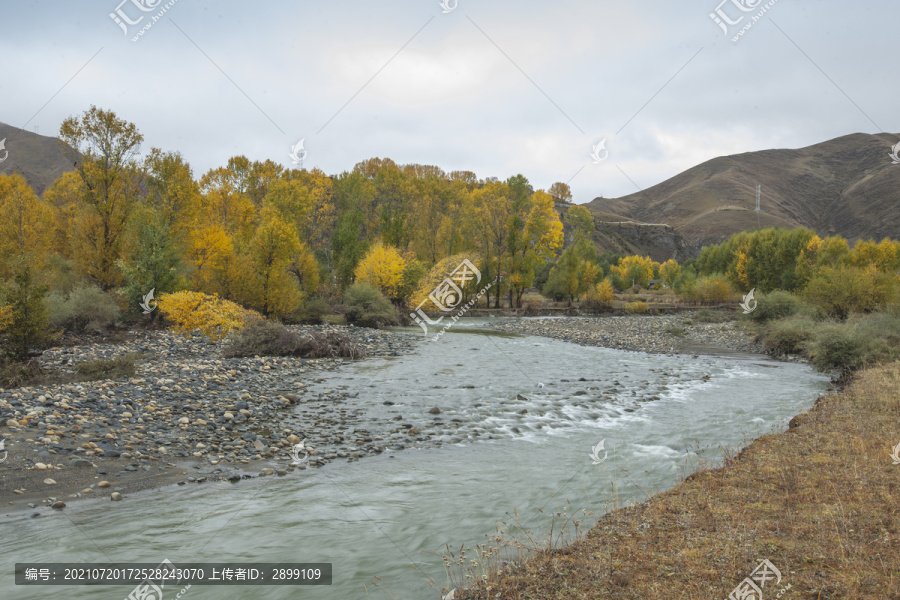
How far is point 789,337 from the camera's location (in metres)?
25.4

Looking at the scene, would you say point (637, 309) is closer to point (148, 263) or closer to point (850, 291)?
point (850, 291)

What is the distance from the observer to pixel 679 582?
15.3 feet

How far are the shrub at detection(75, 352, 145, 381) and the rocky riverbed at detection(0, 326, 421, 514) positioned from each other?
398 mm

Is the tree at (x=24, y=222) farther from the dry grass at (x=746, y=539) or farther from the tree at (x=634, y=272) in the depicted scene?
the tree at (x=634, y=272)

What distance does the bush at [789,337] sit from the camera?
25.0 meters

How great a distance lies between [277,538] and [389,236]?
48276 millimetres

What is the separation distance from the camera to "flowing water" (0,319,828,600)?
234 inches

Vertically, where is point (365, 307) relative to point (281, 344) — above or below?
above

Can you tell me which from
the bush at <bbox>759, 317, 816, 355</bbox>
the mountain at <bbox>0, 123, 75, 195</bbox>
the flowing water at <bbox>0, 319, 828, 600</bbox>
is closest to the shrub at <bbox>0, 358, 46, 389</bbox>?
the flowing water at <bbox>0, 319, 828, 600</bbox>

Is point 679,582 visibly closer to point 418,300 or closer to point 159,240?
point 159,240

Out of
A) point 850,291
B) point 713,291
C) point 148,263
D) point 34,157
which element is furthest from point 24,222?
point 34,157

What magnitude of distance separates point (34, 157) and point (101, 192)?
163 metres

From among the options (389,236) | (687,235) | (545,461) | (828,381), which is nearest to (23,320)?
(545,461)

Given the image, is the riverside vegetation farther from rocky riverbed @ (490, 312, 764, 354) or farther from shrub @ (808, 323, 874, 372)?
rocky riverbed @ (490, 312, 764, 354)
